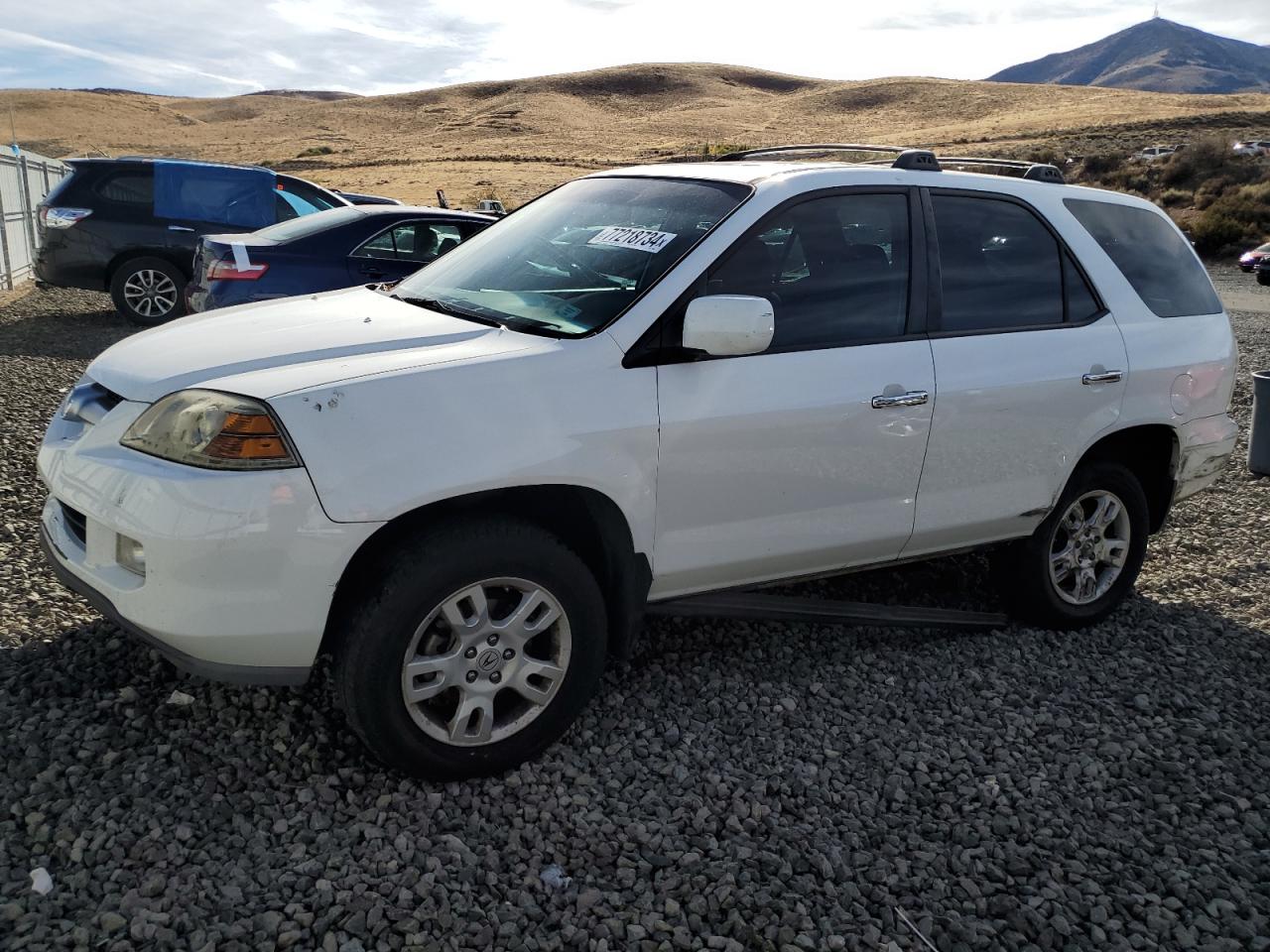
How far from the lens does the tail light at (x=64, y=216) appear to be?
11.0 m

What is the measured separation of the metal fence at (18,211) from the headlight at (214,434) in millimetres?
12742

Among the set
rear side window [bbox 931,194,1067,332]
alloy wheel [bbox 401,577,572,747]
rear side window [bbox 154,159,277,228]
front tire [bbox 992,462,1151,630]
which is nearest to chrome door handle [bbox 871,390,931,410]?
rear side window [bbox 931,194,1067,332]

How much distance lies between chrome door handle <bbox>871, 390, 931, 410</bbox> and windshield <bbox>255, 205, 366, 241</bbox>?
6411mm

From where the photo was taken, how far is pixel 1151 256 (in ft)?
15.4

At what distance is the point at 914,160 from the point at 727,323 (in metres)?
1.48

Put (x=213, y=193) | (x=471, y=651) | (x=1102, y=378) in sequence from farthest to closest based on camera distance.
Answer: (x=213, y=193), (x=1102, y=378), (x=471, y=651)

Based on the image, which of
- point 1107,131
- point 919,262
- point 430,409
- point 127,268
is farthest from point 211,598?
point 1107,131

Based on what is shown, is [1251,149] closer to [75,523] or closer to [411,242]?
[411,242]

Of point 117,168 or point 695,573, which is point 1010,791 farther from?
point 117,168

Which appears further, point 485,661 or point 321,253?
point 321,253

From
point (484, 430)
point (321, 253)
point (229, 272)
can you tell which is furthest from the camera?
point (321, 253)

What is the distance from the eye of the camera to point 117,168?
1134 cm

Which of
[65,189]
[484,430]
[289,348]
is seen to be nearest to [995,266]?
[484,430]

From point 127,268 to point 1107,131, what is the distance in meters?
58.6
